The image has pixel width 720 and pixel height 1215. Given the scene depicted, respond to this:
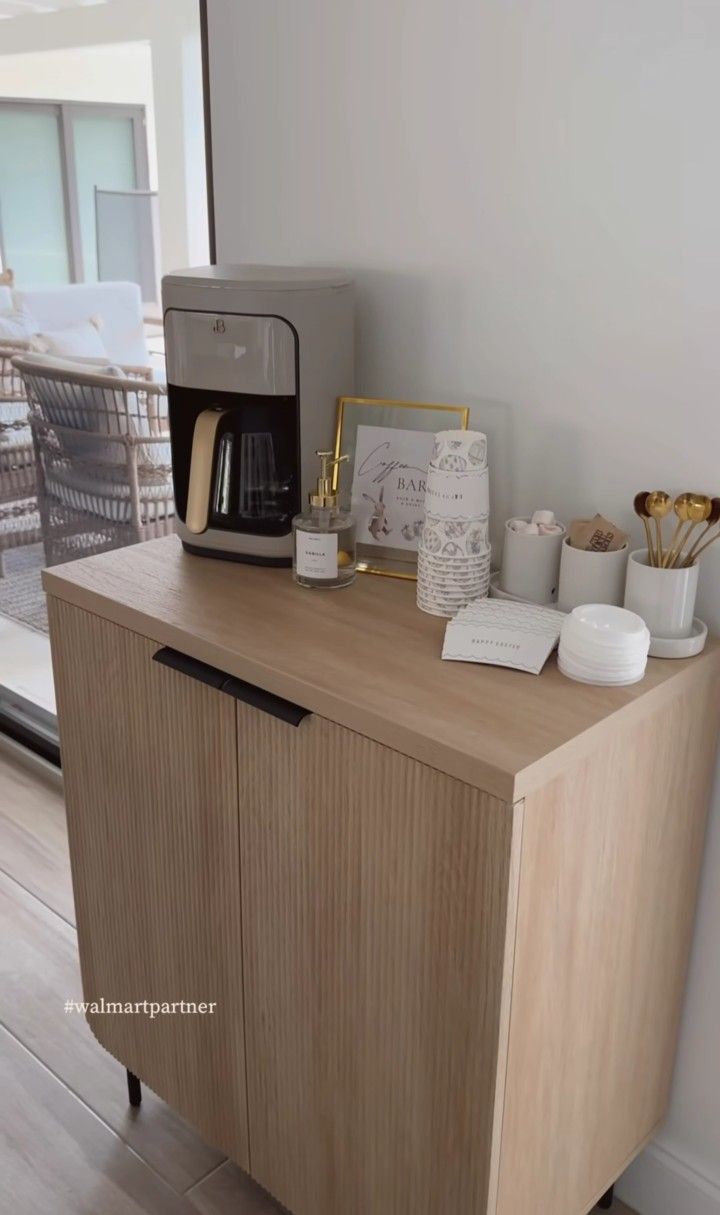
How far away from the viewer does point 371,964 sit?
115 centimetres

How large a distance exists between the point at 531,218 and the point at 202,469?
52 centimetres

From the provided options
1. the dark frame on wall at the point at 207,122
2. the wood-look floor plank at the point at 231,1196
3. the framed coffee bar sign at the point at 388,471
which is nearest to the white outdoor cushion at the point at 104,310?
the dark frame on wall at the point at 207,122

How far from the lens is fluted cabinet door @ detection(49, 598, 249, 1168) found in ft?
4.26

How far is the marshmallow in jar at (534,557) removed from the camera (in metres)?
1.26

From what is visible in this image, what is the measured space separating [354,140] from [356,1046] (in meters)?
1.15

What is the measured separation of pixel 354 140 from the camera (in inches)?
56.7

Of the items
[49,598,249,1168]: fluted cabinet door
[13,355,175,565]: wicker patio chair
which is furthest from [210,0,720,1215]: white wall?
[13,355,175,565]: wicker patio chair

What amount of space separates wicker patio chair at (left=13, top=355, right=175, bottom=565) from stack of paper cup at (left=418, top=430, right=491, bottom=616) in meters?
0.98

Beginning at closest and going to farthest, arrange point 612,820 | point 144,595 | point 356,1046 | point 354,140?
point 612,820 → point 356,1046 → point 144,595 → point 354,140

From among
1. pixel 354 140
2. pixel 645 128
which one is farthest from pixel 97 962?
pixel 645 128

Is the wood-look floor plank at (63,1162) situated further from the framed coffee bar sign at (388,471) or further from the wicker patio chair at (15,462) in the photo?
the wicker patio chair at (15,462)

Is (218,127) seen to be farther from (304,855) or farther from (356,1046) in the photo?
(356,1046)

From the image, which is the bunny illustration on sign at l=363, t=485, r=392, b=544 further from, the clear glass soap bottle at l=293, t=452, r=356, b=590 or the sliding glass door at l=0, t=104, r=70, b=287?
the sliding glass door at l=0, t=104, r=70, b=287

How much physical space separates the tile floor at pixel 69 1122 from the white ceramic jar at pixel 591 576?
2.43 feet
